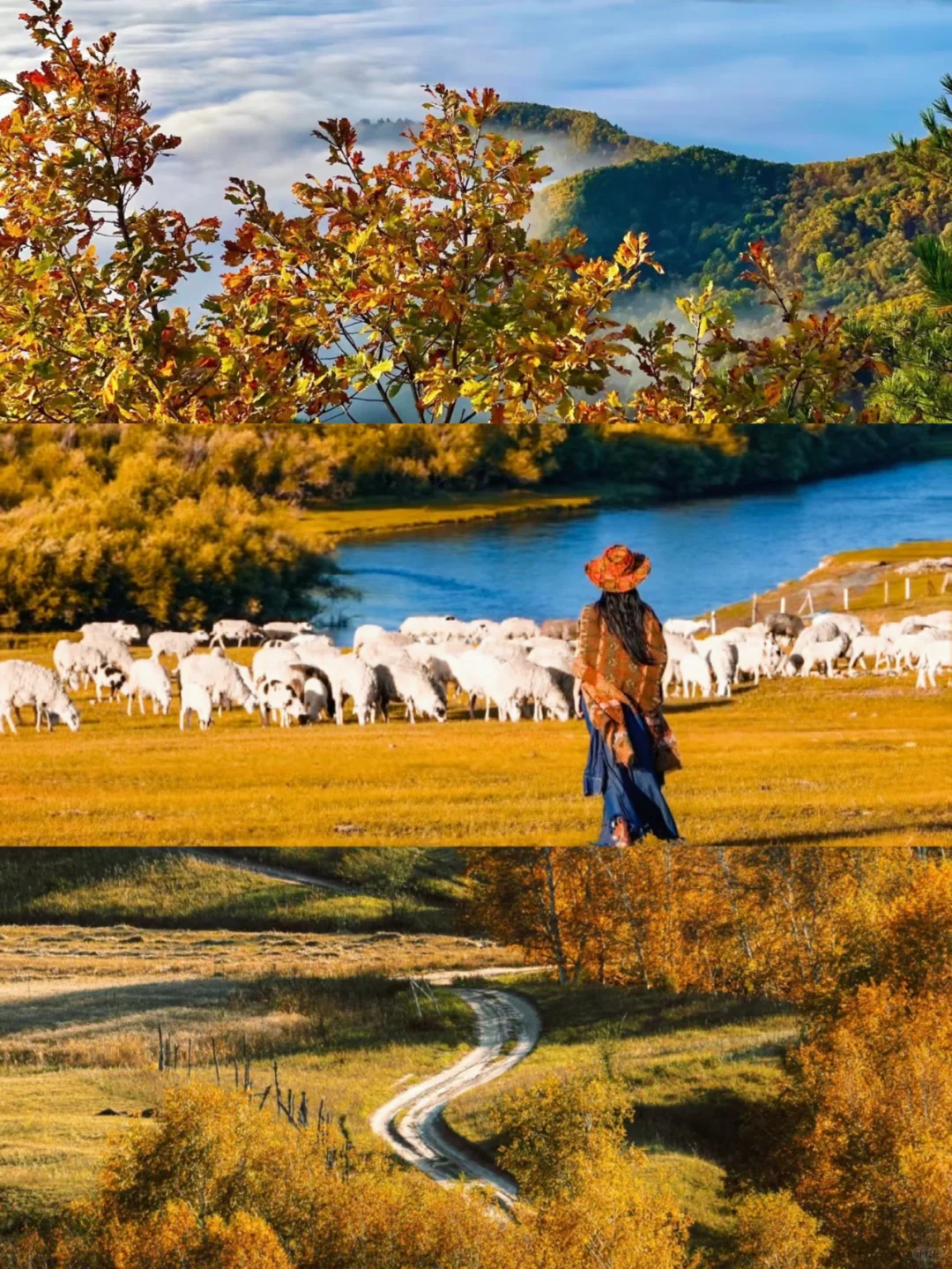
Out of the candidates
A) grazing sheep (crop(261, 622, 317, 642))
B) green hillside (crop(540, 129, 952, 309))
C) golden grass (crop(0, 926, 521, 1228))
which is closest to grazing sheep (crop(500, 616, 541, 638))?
grazing sheep (crop(261, 622, 317, 642))

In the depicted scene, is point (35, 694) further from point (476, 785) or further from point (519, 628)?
point (519, 628)

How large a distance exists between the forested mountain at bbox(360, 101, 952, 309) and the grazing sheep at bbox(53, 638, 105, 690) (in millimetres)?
70862

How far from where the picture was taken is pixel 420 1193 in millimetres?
9352

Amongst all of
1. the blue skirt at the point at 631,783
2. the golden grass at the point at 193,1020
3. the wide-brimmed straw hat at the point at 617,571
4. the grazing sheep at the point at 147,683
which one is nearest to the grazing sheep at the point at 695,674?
the blue skirt at the point at 631,783

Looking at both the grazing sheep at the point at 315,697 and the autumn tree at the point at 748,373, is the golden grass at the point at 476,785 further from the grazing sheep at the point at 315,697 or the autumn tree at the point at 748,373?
the autumn tree at the point at 748,373

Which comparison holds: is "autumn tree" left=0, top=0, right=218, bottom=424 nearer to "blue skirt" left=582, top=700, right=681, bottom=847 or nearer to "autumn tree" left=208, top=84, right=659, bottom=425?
"autumn tree" left=208, top=84, right=659, bottom=425

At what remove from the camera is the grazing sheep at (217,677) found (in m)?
7.12

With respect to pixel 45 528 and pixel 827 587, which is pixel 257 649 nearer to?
pixel 45 528

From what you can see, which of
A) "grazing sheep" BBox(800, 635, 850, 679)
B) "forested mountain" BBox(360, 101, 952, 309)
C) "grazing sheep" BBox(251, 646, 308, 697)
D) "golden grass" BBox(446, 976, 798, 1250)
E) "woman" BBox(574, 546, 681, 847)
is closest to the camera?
"woman" BBox(574, 546, 681, 847)

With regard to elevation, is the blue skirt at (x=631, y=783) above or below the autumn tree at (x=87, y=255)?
below

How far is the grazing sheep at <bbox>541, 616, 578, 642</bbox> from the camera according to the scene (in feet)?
22.8

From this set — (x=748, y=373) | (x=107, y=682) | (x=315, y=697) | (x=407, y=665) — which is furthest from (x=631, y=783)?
(x=748, y=373)

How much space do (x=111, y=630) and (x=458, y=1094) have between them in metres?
3.46

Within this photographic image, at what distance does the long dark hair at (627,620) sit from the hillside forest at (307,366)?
537 mm
